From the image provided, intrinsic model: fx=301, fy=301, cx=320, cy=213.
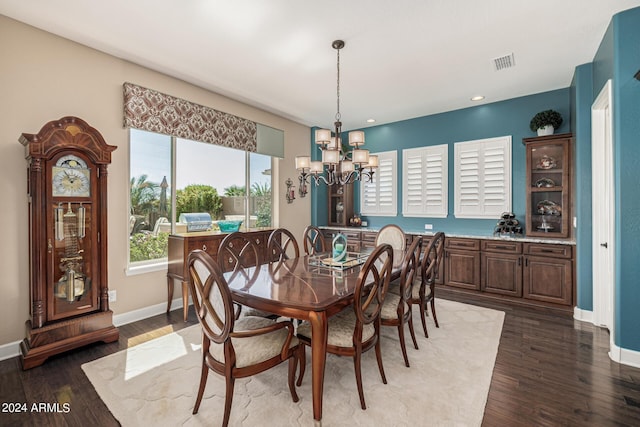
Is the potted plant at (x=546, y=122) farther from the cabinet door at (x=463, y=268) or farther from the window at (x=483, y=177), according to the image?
the cabinet door at (x=463, y=268)

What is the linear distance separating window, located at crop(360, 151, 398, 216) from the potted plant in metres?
2.16

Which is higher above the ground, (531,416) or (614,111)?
(614,111)

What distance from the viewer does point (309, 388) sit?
215cm

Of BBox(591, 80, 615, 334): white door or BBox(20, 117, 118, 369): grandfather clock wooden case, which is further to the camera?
BBox(591, 80, 615, 334): white door

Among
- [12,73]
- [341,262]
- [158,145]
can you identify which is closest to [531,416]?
[341,262]

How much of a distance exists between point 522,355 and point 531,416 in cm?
90

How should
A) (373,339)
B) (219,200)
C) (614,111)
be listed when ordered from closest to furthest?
(373,339), (614,111), (219,200)

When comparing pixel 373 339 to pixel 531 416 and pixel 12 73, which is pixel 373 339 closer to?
pixel 531 416

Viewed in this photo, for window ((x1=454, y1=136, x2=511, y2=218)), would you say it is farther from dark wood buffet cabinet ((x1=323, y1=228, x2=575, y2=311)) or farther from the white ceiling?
the white ceiling

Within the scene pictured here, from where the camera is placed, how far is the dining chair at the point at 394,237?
3.75 m

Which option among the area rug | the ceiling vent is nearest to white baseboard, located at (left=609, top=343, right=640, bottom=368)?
the area rug

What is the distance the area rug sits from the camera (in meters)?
1.86

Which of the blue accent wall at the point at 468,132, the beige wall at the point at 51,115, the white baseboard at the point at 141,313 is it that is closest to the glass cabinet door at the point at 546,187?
the blue accent wall at the point at 468,132

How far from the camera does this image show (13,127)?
262 cm
